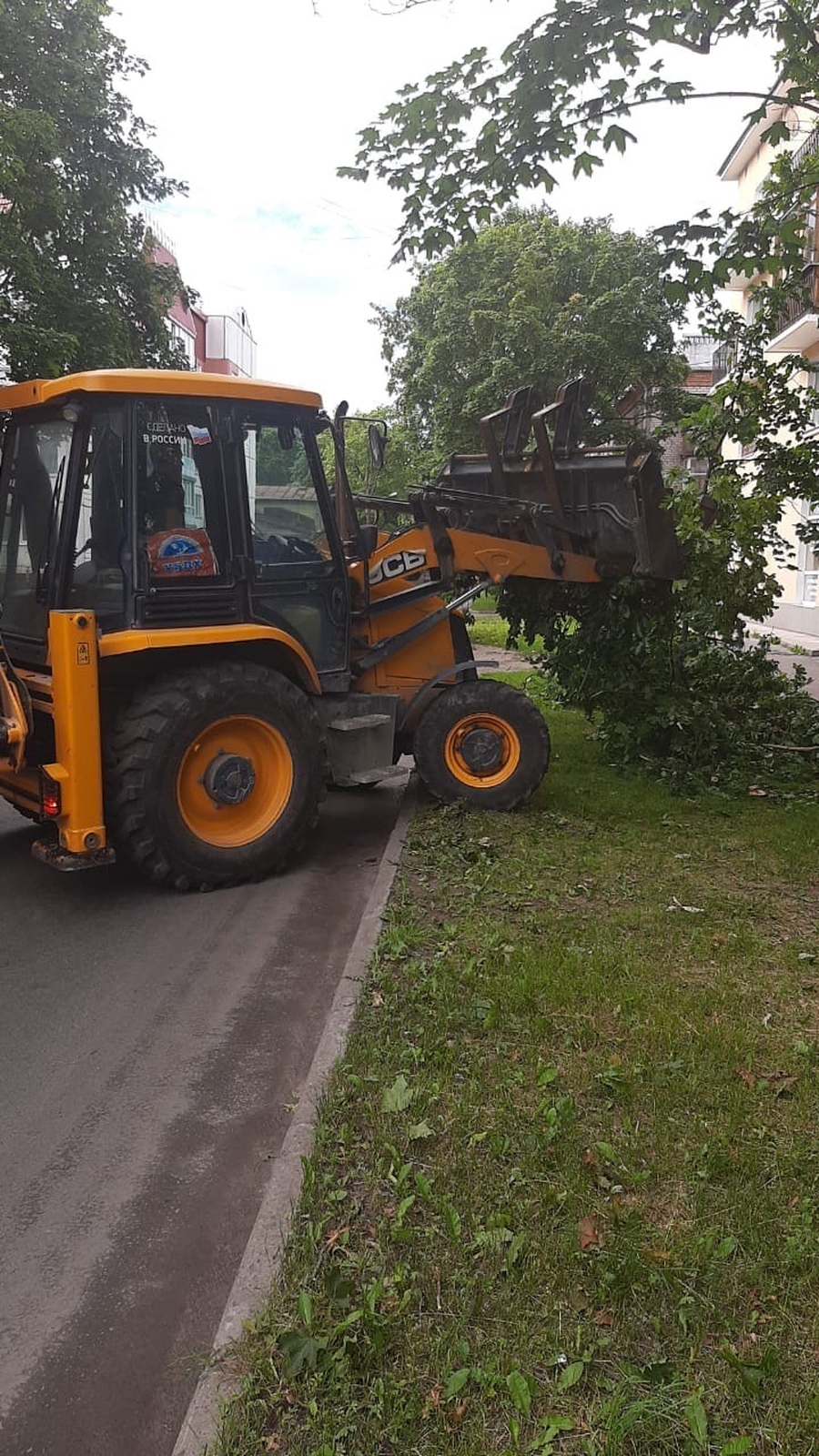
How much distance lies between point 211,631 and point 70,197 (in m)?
8.82

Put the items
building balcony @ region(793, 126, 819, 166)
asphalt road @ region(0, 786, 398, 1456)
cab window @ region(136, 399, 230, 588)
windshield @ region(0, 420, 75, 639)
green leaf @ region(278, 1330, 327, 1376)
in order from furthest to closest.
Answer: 1. building balcony @ region(793, 126, 819, 166)
2. windshield @ region(0, 420, 75, 639)
3. cab window @ region(136, 399, 230, 588)
4. asphalt road @ region(0, 786, 398, 1456)
5. green leaf @ region(278, 1330, 327, 1376)

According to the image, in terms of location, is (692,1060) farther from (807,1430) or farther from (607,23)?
(607,23)

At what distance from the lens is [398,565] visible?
8289 mm

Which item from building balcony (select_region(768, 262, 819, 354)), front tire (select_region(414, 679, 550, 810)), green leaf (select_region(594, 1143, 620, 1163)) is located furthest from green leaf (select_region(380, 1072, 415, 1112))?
building balcony (select_region(768, 262, 819, 354))

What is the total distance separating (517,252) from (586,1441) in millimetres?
26927

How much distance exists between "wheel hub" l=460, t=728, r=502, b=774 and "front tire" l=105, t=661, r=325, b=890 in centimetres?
149

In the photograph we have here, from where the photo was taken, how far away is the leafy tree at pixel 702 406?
7230 mm

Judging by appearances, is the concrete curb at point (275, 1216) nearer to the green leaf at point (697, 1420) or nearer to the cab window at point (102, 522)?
the green leaf at point (697, 1420)

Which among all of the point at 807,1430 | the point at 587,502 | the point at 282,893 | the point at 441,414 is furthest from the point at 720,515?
the point at 441,414

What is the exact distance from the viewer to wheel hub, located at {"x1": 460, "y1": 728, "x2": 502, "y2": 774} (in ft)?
27.1

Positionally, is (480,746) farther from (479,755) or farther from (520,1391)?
(520,1391)

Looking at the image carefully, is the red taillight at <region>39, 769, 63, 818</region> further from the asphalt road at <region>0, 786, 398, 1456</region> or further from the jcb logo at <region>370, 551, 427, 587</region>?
the jcb logo at <region>370, 551, 427, 587</region>

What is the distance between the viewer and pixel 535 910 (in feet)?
19.7

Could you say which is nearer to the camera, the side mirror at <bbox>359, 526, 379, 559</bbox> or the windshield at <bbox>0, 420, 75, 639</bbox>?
the windshield at <bbox>0, 420, 75, 639</bbox>
